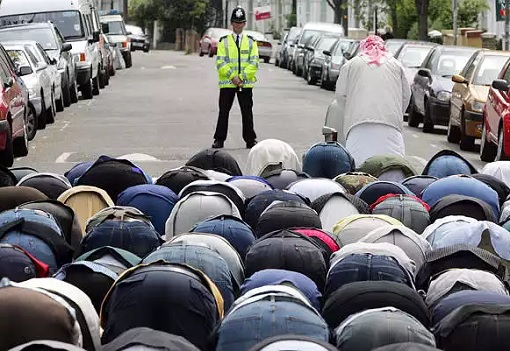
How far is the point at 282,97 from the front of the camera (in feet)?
111

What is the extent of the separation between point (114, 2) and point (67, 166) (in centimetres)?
8779

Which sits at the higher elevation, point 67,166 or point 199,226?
point 199,226

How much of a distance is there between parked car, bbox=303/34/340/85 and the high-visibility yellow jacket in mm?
22096

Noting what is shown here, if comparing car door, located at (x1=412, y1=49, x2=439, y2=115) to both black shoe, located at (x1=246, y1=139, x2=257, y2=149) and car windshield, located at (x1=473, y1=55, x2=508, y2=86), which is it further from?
black shoe, located at (x1=246, y1=139, x2=257, y2=149)

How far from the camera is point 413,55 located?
29.7 metres

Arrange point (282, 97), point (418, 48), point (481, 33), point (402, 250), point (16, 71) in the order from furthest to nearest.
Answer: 1. point (481, 33)
2. point (282, 97)
3. point (418, 48)
4. point (16, 71)
5. point (402, 250)

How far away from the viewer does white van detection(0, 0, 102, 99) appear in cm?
3222

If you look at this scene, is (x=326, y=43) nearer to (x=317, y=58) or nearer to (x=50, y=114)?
(x=317, y=58)

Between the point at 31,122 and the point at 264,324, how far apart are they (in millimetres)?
16906

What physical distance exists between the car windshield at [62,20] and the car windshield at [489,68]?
13.8m

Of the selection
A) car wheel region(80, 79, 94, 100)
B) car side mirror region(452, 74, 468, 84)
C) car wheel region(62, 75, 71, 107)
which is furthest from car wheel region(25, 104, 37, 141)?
car wheel region(80, 79, 94, 100)

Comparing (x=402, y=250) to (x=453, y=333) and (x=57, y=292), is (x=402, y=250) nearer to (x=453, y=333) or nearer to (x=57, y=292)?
(x=453, y=333)

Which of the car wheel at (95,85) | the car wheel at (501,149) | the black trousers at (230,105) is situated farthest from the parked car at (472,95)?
the car wheel at (95,85)

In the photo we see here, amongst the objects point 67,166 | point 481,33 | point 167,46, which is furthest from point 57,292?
point 167,46
